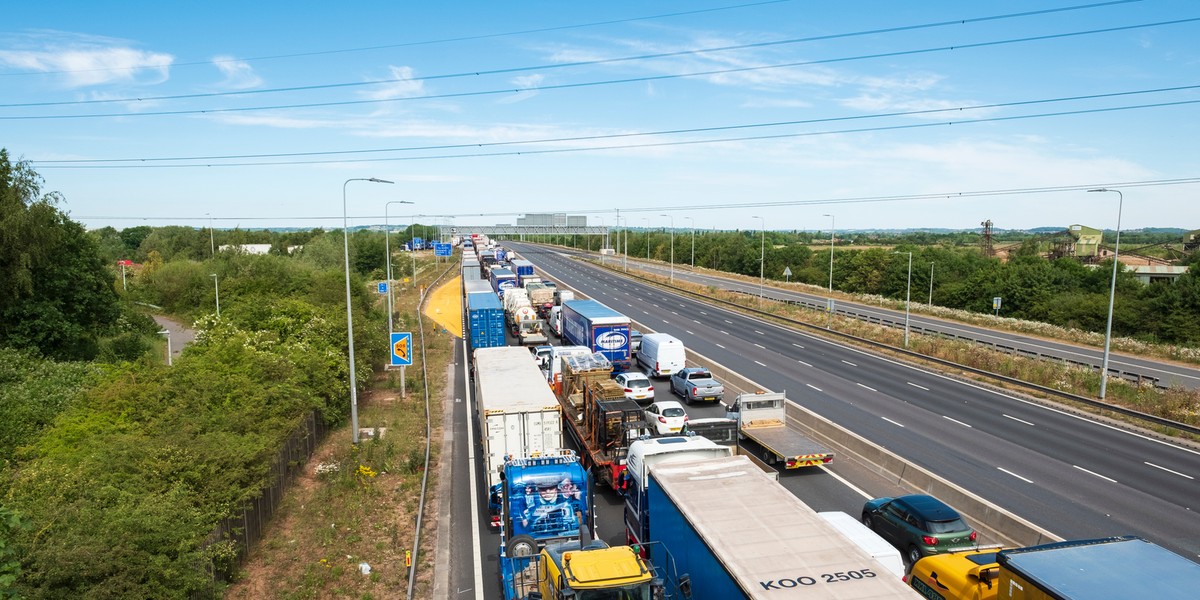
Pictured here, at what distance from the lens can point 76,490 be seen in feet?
43.2

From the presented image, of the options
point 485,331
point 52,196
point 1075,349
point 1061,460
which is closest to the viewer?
point 1061,460

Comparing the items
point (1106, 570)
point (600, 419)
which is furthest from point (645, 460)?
point (1106, 570)

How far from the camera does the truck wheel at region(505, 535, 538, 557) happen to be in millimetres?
13141

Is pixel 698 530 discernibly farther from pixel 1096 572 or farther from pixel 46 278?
pixel 46 278

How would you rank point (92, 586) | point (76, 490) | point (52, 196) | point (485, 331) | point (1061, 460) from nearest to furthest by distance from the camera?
point (92, 586)
point (76, 490)
point (1061, 460)
point (52, 196)
point (485, 331)

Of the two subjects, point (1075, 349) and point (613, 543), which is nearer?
point (613, 543)

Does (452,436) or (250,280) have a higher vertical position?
(250,280)

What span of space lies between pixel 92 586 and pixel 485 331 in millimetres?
27286

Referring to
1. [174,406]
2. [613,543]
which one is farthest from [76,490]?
[613,543]

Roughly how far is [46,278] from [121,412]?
22995 mm

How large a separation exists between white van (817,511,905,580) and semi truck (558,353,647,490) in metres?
6.10

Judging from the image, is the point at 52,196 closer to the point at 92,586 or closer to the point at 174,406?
the point at 174,406

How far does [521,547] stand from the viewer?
43.2ft

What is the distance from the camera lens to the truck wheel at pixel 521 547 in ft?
43.1
